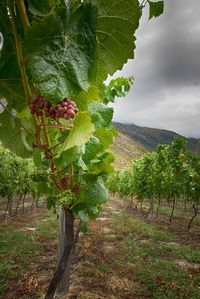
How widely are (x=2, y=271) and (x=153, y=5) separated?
1238 centimetres

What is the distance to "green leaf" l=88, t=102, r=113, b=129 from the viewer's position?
2.17 meters

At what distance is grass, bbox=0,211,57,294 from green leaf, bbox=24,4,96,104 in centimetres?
1025

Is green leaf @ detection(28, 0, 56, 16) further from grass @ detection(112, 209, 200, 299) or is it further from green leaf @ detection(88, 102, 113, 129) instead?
grass @ detection(112, 209, 200, 299)

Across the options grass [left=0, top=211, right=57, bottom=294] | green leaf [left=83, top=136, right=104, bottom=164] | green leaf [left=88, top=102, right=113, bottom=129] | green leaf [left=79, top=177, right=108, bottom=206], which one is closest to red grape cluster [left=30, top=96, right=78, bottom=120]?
green leaf [left=88, top=102, right=113, bottom=129]

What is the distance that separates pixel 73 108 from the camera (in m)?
1.13

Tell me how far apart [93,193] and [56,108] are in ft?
4.33

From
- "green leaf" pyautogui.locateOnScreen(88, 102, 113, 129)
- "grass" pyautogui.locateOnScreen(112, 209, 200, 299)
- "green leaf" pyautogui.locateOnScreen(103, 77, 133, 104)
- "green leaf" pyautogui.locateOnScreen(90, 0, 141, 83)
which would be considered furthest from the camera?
"grass" pyautogui.locateOnScreen(112, 209, 200, 299)

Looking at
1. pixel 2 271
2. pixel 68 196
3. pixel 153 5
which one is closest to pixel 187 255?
pixel 2 271

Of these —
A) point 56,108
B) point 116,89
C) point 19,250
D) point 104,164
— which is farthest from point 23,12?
point 19,250

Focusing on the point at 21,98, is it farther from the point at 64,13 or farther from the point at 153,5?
the point at 153,5

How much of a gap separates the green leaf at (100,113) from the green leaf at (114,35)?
0.75m

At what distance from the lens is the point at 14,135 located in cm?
190

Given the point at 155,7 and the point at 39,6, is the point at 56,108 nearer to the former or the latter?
the point at 39,6

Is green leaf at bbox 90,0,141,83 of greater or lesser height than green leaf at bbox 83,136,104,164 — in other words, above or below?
above
